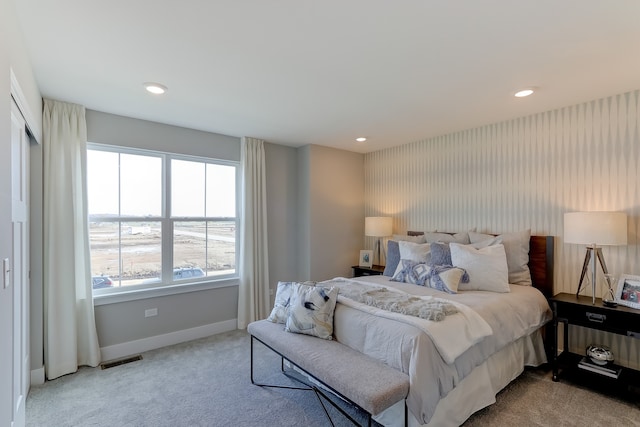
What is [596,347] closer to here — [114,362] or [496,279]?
[496,279]

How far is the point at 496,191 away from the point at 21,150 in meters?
4.36

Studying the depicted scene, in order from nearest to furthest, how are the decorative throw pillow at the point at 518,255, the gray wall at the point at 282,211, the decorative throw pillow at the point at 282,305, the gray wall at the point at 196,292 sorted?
the decorative throw pillow at the point at 282,305
the decorative throw pillow at the point at 518,255
the gray wall at the point at 196,292
the gray wall at the point at 282,211

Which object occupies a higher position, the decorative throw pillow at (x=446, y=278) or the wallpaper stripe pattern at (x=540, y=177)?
the wallpaper stripe pattern at (x=540, y=177)

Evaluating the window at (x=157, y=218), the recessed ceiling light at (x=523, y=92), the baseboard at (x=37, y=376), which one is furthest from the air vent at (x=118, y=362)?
the recessed ceiling light at (x=523, y=92)

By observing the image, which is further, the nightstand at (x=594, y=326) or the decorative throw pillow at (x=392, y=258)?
the decorative throw pillow at (x=392, y=258)

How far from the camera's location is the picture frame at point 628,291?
2.47m

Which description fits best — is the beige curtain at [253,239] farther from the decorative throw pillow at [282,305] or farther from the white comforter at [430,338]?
the white comforter at [430,338]

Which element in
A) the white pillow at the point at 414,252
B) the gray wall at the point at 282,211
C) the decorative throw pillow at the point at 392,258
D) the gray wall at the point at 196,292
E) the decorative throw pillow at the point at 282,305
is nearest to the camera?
the decorative throw pillow at the point at 282,305

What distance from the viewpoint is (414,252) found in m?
3.54

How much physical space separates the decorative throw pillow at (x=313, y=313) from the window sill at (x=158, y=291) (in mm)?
1785

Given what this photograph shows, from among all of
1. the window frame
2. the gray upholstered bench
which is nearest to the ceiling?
the window frame

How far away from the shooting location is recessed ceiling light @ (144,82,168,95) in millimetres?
2563

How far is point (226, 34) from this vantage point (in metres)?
1.89

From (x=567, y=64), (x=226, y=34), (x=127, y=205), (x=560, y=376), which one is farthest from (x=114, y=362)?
(x=567, y=64)
